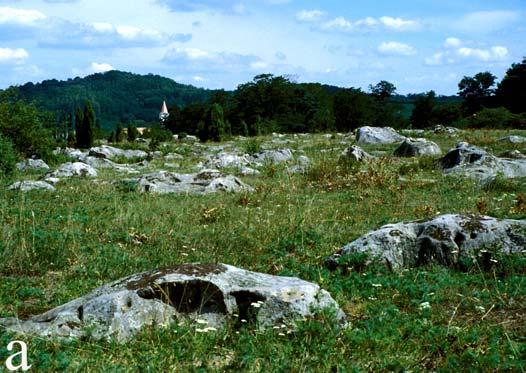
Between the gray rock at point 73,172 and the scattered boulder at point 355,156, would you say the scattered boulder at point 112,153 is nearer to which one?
the gray rock at point 73,172

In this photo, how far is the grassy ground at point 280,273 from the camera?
455 cm

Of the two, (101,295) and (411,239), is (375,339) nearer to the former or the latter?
(101,295)

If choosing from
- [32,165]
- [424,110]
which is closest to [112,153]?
[32,165]

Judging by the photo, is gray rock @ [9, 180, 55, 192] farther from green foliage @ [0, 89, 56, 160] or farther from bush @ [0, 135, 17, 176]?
green foliage @ [0, 89, 56, 160]

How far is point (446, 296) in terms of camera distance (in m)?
6.30

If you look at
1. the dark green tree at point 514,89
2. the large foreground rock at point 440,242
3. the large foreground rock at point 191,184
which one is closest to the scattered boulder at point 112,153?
the large foreground rock at point 191,184

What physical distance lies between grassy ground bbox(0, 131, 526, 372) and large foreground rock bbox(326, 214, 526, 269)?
316 mm

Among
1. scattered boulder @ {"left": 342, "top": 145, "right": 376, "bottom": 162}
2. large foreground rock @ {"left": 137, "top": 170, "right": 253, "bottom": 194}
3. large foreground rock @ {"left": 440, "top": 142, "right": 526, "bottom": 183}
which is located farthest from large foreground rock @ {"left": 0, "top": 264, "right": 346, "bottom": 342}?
scattered boulder @ {"left": 342, "top": 145, "right": 376, "bottom": 162}

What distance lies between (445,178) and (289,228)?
817 centimetres

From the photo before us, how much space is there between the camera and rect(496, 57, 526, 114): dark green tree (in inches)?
2640

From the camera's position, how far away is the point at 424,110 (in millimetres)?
87000

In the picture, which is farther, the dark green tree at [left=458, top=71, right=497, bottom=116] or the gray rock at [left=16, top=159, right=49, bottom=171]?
the dark green tree at [left=458, top=71, right=497, bottom=116]

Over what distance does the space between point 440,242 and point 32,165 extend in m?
20.3

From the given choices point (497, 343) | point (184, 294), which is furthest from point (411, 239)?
point (184, 294)
